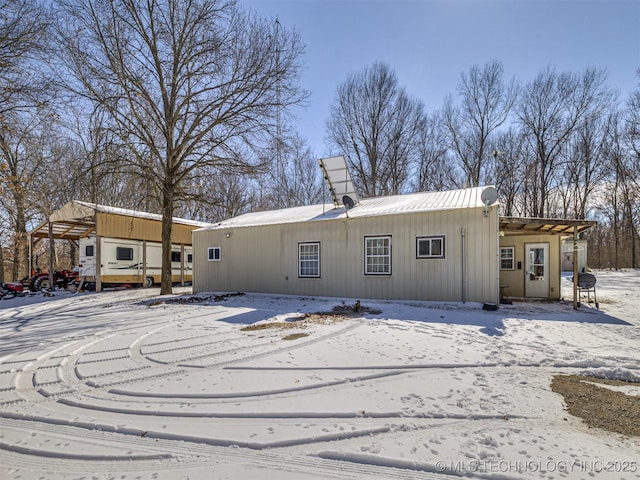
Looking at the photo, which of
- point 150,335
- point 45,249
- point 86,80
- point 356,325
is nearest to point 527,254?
point 356,325

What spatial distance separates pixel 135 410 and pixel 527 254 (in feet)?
41.3

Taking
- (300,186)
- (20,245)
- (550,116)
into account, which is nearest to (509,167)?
(550,116)

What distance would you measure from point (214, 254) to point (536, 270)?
12539 millimetres

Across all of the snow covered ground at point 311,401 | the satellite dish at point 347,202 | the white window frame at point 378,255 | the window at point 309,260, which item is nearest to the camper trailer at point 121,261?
the snow covered ground at point 311,401

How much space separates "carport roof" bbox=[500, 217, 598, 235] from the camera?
9.29m

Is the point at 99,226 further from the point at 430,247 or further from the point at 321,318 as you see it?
the point at 430,247

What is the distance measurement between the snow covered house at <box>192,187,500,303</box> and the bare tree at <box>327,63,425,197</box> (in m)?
13.6

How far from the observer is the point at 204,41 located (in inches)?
517

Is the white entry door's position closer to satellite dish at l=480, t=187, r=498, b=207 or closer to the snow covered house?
the snow covered house

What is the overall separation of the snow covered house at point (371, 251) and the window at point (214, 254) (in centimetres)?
4

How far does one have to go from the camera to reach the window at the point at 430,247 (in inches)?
391

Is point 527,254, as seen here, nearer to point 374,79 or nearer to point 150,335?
point 150,335

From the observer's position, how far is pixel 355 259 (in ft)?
36.8

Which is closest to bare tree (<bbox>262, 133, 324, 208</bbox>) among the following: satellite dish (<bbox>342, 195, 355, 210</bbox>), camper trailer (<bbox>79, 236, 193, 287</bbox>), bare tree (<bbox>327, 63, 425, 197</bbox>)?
bare tree (<bbox>327, 63, 425, 197</bbox>)
